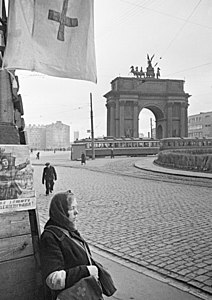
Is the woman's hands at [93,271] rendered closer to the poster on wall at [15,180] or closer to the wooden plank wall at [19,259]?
the wooden plank wall at [19,259]

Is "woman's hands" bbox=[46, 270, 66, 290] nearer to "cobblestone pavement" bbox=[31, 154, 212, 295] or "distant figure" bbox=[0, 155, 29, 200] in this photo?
"distant figure" bbox=[0, 155, 29, 200]

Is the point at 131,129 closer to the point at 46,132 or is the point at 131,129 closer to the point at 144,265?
the point at 144,265

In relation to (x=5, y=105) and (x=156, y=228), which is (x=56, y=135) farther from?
(x=5, y=105)

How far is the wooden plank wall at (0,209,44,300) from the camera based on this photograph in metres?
2.86

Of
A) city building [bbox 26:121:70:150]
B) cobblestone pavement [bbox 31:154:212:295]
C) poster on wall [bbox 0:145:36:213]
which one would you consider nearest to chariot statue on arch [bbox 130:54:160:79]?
cobblestone pavement [bbox 31:154:212:295]

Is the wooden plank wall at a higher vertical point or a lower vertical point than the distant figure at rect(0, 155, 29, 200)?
lower

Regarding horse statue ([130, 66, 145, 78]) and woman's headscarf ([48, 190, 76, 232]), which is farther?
horse statue ([130, 66, 145, 78])

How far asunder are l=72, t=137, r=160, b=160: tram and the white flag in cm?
4579

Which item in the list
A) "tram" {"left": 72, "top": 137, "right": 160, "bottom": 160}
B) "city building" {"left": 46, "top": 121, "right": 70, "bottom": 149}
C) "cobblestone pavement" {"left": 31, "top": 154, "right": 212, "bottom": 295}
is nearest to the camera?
"cobblestone pavement" {"left": 31, "top": 154, "right": 212, "bottom": 295}

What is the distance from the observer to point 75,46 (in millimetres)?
3713

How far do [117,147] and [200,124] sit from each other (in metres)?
87.1

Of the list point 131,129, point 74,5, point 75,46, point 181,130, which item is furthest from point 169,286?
point 181,130

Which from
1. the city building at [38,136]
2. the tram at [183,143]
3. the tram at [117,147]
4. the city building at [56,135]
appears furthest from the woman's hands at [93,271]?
the city building at [56,135]

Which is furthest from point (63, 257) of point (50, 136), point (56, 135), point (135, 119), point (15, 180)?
point (56, 135)
